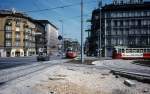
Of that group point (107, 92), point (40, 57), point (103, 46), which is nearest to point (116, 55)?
point (40, 57)

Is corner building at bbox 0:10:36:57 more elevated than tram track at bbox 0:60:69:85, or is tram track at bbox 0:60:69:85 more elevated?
corner building at bbox 0:10:36:57

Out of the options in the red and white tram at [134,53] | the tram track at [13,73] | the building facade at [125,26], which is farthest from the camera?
the building facade at [125,26]

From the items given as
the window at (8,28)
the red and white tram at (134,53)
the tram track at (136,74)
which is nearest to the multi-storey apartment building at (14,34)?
the window at (8,28)

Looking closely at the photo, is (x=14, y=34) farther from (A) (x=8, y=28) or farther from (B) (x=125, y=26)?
(B) (x=125, y=26)

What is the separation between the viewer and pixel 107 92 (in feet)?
39.4

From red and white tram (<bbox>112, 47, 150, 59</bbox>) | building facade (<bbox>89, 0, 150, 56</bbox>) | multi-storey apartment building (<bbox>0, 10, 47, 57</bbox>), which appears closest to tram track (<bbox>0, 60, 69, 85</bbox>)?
red and white tram (<bbox>112, 47, 150, 59</bbox>)

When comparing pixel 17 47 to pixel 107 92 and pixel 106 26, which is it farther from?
pixel 107 92

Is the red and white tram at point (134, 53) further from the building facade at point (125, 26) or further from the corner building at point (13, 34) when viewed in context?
the corner building at point (13, 34)

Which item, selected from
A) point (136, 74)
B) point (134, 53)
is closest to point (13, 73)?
point (136, 74)

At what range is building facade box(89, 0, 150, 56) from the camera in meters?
86.2

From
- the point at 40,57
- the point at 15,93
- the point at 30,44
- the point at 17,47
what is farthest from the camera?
the point at 30,44

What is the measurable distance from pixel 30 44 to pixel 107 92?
100903 mm

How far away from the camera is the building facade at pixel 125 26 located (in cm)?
8619

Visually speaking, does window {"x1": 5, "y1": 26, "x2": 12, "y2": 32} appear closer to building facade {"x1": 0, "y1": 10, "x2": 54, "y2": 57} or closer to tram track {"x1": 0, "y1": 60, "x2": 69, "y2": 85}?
building facade {"x1": 0, "y1": 10, "x2": 54, "y2": 57}
